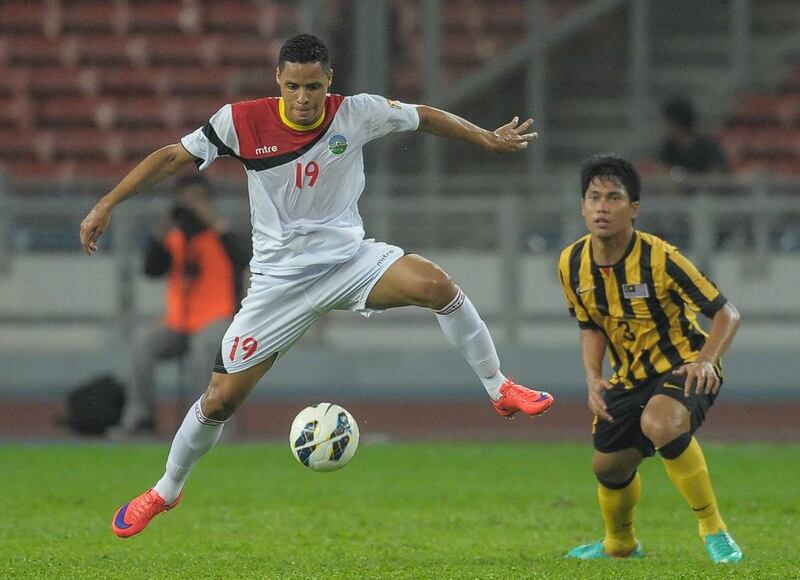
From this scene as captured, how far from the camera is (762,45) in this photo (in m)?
17.2

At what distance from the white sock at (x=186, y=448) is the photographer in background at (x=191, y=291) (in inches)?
200

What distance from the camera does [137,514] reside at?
692 cm

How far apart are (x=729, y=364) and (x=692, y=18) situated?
14.2 feet

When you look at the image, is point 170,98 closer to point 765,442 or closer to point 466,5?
point 466,5

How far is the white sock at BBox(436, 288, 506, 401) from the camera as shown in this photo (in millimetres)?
6828

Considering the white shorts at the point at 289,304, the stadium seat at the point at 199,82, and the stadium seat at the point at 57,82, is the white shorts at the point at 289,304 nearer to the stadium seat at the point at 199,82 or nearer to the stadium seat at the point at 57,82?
the stadium seat at the point at 199,82

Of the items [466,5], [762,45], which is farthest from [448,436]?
[762,45]

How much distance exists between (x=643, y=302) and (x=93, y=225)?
2401 mm

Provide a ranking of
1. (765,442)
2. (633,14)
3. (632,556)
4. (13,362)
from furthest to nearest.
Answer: (633,14)
(13,362)
(765,442)
(632,556)

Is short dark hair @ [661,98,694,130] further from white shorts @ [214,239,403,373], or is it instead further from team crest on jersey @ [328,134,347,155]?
team crest on jersey @ [328,134,347,155]

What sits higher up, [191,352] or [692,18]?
[692,18]

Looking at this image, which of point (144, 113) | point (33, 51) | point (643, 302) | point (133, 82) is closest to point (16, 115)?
point (33, 51)

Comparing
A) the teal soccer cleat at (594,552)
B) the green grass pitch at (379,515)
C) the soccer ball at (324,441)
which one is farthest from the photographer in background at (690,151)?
the soccer ball at (324,441)

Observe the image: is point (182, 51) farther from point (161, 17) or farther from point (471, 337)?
point (471, 337)
